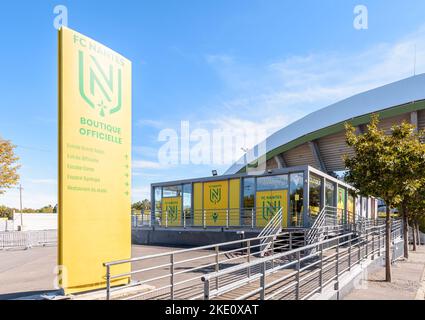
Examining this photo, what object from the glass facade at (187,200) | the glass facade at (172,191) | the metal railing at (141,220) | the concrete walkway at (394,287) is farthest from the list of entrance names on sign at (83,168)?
the metal railing at (141,220)

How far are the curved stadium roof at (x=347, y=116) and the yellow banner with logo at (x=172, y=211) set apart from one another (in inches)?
968

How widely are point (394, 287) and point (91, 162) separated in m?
8.51

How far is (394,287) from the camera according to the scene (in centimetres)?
911

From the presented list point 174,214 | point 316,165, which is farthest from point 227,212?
point 316,165

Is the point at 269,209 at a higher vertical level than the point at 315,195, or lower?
lower

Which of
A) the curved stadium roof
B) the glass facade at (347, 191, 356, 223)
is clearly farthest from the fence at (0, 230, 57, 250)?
the curved stadium roof

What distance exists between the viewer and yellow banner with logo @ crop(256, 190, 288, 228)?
1573 cm

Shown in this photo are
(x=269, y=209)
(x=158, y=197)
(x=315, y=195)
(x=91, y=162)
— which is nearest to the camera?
(x=91, y=162)

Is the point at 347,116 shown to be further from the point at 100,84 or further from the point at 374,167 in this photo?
the point at 100,84

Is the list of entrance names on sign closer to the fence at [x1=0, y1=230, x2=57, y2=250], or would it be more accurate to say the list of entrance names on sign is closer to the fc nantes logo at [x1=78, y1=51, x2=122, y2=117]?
the fc nantes logo at [x1=78, y1=51, x2=122, y2=117]

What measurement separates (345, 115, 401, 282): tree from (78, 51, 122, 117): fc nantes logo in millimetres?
7340

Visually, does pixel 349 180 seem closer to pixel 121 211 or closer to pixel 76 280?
pixel 121 211

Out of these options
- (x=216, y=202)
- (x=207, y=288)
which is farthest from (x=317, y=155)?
(x=207, y=288)

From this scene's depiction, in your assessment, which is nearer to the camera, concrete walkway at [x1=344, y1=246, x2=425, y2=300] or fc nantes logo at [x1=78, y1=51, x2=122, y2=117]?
fc nantes logo at [x1=78, y1=51, x2=122, y2=117]
